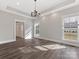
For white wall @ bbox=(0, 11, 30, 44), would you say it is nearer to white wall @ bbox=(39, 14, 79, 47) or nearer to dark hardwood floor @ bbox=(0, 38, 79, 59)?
dark hardwood floor @ bbox=(0, 38, 79, 59)

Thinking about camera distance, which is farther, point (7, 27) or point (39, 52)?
point (7, 27)

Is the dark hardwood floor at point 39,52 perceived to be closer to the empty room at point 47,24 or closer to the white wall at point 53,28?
the empty room at point 47,24

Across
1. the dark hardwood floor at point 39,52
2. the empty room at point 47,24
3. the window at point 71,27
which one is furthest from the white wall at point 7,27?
the window at point 71,27

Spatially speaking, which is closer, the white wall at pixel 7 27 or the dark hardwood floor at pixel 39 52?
the dark hardwood floor at pixel 39 52

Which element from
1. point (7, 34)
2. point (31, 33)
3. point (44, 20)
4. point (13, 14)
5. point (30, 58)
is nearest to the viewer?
point (30, 58)

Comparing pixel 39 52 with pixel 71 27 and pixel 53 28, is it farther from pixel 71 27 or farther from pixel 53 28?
pixel 53 28

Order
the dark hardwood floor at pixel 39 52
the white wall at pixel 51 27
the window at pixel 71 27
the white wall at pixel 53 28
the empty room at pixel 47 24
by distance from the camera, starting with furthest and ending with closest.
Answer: the white wall at pixel 51 27 → the white wall at pixel 53 28 → the window at pixel 71 27 → the empty room at pixel 47 24 → the dark hardwood floor at pixel 39 52

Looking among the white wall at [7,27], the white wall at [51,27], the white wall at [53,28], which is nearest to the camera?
the white wall at [7,27]

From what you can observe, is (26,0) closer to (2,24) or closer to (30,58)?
(2,24)

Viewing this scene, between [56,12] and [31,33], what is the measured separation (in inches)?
176

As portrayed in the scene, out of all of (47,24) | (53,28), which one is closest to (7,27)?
(47,24)

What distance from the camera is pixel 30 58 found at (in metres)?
Answer: 3.12

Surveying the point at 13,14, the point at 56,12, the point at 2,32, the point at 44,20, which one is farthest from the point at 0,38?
the point at 56,12

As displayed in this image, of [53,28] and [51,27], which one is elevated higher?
[51,27]
